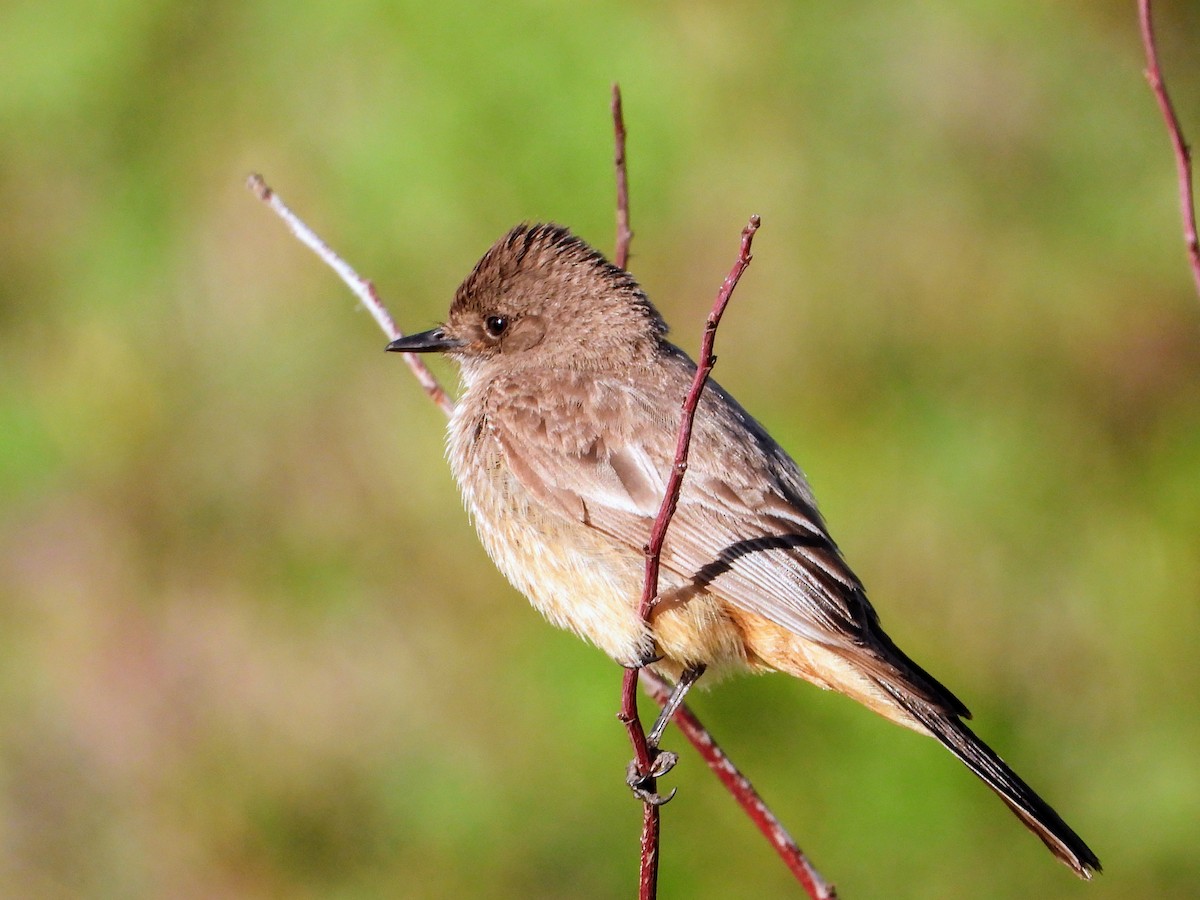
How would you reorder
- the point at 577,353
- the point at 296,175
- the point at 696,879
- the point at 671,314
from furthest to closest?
the point at 296,175 < the point at 671,314 < the point at 696,879 < the point at 577,353

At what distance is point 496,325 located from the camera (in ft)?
16.5

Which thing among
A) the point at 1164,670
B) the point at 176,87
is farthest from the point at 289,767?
the point at 1164,670

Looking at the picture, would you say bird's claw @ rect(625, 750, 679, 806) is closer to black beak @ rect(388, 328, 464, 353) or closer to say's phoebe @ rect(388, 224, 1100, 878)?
say's phoebe @ rect(388, 224, 1100, 878)

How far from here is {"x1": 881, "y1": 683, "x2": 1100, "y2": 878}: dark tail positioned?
3.80m

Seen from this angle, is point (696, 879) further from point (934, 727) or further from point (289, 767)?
point (934, 727)

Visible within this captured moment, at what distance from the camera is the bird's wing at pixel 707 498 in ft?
13.3

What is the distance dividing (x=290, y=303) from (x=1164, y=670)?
175 inches

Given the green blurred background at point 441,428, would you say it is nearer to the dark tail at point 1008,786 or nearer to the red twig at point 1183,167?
the dark tail at point 1008,786

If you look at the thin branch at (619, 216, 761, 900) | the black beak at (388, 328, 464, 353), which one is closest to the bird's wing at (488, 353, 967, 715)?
the black beak at (388, 328, 464, 353)

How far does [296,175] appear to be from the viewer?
736 cm

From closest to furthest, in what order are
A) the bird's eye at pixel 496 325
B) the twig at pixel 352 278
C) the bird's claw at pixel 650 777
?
1. the bird's claw at pixel 650 777
2. the twig at pixel 352 278
3. the bird's eye at pixel 496 325

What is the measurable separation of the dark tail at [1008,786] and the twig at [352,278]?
1.59 meters

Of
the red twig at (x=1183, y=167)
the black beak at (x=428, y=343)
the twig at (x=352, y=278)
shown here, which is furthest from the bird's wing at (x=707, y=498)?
the red twig at (x=1183, y=167)

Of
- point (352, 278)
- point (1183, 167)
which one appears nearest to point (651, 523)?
point (352, 278)
